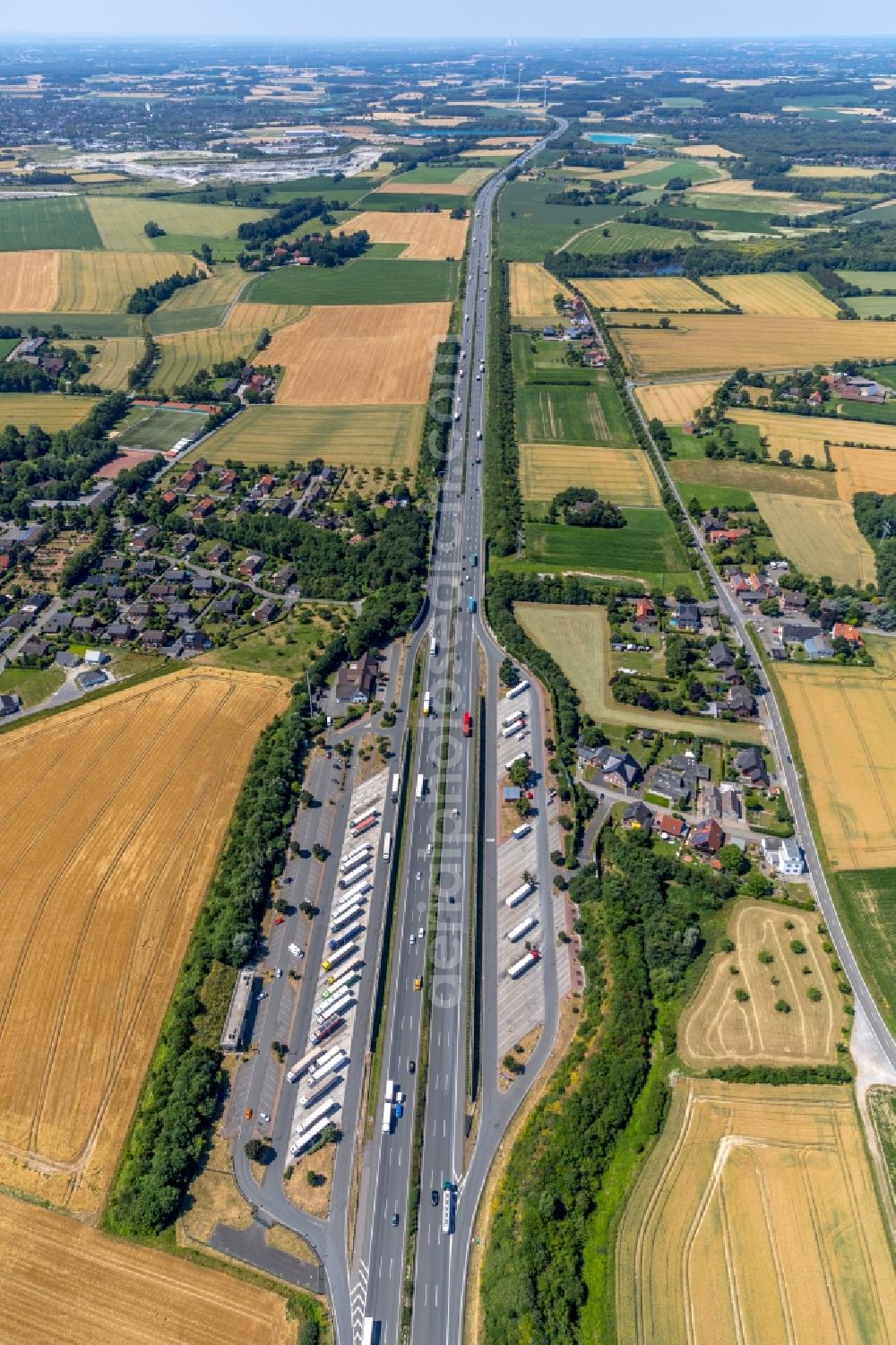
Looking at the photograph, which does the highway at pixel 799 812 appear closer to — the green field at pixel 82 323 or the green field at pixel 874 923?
the green field at pixel 874 923

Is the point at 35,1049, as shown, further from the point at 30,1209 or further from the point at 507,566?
the point at 507,566

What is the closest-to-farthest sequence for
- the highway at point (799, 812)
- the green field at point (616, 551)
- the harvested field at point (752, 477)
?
the highway at point (799, 812) → the green field at point (616, 551) → the harvested field at point (752, 477)

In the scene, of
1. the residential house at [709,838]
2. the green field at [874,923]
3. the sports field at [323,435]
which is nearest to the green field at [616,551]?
the sports field at [323,435]

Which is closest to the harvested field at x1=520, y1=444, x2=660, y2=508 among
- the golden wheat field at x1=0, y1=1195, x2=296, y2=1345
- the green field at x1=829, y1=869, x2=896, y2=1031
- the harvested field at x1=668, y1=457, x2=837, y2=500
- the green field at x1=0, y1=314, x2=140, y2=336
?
the harvested field at x1=668, y1=457, x2=837, y2=500

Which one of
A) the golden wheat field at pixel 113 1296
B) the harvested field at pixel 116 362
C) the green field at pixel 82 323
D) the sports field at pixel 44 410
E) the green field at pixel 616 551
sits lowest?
the golden wheat field at pixel 113 1296

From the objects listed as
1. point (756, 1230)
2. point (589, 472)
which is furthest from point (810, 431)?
point (756, 1230)

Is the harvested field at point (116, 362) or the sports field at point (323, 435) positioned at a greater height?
the harvested field at point (116, 362)

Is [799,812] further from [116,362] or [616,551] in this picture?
[116,362]

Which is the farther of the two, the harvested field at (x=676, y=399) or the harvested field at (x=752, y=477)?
the harvested field at (x=676, y=399)
